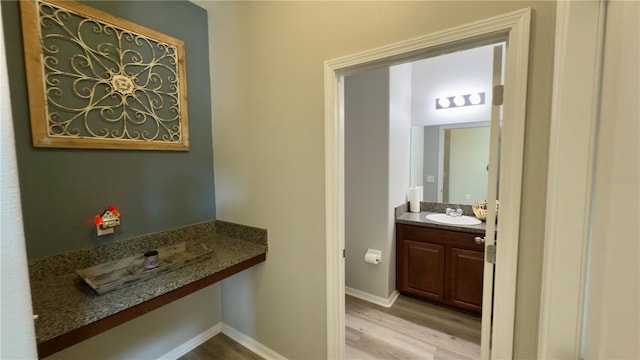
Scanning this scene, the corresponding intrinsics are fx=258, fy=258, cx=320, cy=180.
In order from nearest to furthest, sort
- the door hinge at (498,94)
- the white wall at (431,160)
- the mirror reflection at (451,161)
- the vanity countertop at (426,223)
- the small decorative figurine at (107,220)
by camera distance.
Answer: the door hinge at (498,94), the small decorative figurine at (107,220), the vanity countertop at (426,223), the mirror reflection at (451,161), the white wall at (431,160)

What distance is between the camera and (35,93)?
1.33m

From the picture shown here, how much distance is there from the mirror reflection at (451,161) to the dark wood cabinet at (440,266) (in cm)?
61

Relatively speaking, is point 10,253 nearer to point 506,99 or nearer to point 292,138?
point 292,138

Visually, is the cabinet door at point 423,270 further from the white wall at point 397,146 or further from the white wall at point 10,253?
the white wall at point 10,253

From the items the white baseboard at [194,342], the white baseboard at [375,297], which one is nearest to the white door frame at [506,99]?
the white baseboard at [375,297]

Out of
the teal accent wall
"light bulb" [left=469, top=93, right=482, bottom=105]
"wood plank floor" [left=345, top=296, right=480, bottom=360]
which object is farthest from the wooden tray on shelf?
"light bulb" [left=469, top=93, right=482, bottom=105]

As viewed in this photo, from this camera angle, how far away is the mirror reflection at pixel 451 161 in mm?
2779

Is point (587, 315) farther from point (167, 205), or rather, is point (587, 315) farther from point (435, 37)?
point (167, 205)

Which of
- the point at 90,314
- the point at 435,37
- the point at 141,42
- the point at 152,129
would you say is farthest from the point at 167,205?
the point at 435,37

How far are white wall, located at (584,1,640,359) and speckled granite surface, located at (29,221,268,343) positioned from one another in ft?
5.40

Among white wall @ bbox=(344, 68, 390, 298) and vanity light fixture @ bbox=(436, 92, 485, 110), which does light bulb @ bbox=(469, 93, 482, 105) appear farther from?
white wall @ bbox=(344, 68, 390, 298)

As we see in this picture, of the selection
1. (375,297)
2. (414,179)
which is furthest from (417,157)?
(375,297)

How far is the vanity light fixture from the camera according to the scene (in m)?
2.73

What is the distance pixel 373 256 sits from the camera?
2654 mm
